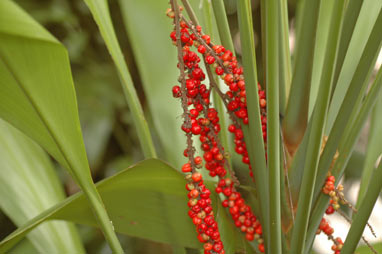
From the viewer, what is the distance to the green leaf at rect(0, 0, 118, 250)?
20 centimetres

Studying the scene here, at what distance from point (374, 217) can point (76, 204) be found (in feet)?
2.16

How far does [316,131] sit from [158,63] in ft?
0.73

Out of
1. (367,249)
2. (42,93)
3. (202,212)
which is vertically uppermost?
(42,93)

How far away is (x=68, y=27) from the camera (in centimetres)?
80

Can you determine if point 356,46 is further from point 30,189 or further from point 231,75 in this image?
point 30,189

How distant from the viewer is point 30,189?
1.47 feet

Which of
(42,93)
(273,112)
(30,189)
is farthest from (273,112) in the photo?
(30,189)

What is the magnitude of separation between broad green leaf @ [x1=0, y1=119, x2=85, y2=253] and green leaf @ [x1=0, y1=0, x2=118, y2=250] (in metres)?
0.19

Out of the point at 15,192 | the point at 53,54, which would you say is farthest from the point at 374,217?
the point at 53,54

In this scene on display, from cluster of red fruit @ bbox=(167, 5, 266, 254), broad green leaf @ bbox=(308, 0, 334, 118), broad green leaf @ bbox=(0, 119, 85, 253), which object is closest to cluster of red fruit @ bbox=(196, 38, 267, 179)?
cluster of red fruit @ bbox=(167, 5, 266, 254)

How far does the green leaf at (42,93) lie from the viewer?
196 millimetres

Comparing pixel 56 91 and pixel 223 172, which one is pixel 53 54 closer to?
pixel 56 91

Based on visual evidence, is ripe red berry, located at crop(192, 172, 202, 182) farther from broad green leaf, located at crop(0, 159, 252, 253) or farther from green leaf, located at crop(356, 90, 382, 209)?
green leaf, located at crop(356, 90, 382, 209)

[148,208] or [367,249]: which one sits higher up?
[148,208]
